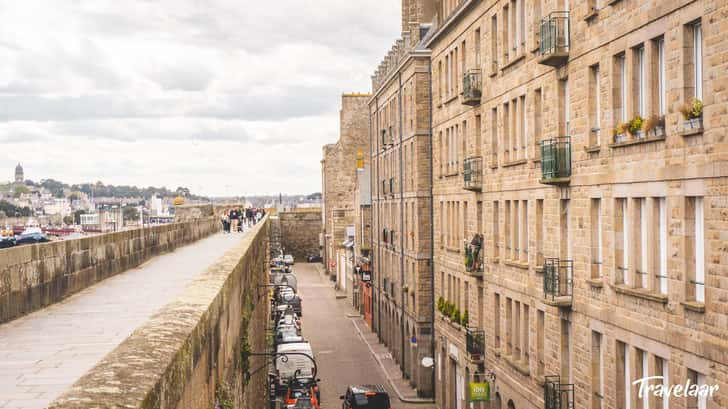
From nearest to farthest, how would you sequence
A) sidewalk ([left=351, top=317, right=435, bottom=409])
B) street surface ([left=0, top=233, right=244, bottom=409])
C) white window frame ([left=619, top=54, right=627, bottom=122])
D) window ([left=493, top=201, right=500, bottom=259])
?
street surface ([left=0, top=233, right=244, bottom=409]), white window frame ([left=619, top=54, right=627, bottom=122]), window ([left=493, top=201, right=500, bottom=259]), sidewalk ([left=351, top=317, right=435, bottom=409])

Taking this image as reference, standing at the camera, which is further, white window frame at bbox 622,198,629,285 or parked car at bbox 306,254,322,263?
parked car at bbox 306,254,322,263

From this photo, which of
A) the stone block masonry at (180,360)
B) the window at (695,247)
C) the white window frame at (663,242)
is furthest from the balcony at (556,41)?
the stone block masonry at (180,360)

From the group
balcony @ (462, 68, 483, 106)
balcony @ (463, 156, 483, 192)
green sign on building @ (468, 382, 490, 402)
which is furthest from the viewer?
balcony @ (463, 156, 483, 192)

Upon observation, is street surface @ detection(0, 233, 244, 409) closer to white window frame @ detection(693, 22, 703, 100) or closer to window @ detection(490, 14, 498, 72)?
white window frame @ detection(693, 22, 703, 100)

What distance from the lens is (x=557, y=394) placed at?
22250 mm

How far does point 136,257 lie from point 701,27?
14.8m

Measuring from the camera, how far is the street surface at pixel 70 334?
860cm

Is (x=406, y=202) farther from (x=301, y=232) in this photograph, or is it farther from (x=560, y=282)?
(x=301, y=232)

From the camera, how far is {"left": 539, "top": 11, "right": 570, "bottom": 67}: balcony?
2141 cm

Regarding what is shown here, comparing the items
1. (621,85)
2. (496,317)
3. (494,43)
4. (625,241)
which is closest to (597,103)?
(621,85)

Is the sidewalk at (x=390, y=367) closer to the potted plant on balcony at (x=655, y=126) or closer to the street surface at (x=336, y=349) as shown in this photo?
the street surface at (x=336, y=349)

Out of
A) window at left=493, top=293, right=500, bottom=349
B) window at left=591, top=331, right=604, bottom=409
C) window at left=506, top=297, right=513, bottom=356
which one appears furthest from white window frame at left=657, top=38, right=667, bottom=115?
window at left=493, top=293, right=500, bottom=349

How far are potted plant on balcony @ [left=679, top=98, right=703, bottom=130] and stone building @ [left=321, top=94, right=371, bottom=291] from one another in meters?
64.9

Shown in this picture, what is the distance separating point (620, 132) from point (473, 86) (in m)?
12.3
